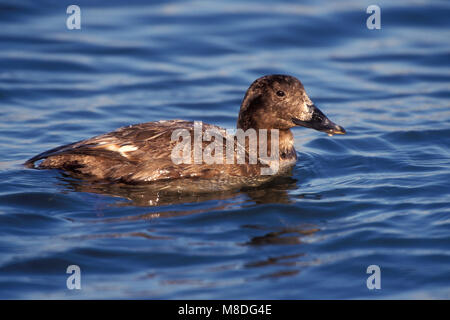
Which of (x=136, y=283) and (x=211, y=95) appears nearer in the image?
(x=136, y=283)

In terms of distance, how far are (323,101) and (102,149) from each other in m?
5.37

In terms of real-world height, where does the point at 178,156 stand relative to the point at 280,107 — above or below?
below

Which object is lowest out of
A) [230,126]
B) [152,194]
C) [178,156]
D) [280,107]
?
[152,194]

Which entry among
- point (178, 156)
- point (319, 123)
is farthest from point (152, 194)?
point (319, 123)

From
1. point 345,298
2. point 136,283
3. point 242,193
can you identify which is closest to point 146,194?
point 242,193

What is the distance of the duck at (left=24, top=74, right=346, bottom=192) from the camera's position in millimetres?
7473

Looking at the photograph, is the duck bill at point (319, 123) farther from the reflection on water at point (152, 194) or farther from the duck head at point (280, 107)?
the reflection on water at point (152, 194)

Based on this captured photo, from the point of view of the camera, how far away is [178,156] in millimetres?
7484

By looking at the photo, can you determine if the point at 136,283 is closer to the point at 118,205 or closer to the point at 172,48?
the point at 118,205

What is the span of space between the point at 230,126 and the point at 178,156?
11.3ft

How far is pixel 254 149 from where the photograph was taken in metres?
8.20

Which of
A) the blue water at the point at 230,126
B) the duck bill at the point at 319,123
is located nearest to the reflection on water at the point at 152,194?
the blue water at the point at 230,126

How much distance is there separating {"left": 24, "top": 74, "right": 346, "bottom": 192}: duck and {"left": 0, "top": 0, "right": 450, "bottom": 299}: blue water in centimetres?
20

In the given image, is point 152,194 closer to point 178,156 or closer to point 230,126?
point 178,156
